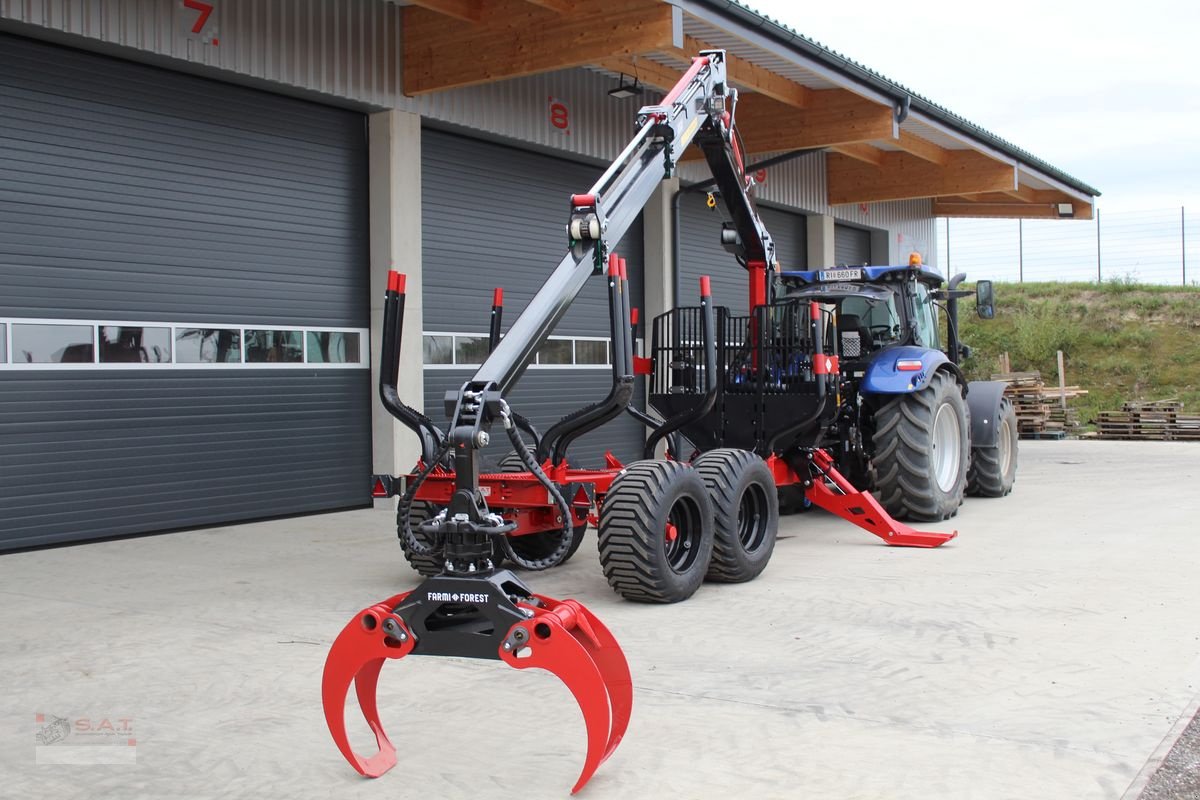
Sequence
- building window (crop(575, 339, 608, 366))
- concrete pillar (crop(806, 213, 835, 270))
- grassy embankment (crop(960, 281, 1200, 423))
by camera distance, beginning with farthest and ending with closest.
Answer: grassy embankment (crop(960, 281, 1200, 423))
concrete pillar (crop(806, 213, 835, 270))
building window (crop(575, 339, 608, 366))

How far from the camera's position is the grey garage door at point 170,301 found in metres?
9.55

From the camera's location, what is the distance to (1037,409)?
2270 centimetres

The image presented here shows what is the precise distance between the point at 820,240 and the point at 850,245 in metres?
2.11

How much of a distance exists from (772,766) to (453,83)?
9.20 m

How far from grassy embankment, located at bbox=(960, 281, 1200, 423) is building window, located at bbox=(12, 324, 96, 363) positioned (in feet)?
68.6

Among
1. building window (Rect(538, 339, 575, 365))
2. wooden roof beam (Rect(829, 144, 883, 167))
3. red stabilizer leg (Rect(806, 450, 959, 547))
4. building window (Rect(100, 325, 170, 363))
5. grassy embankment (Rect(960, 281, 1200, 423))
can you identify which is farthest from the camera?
grassy embankment (Rect(960, 281, 1200, 423))

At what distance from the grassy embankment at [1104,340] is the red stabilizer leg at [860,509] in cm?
1713

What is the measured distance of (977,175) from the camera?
64.6 feet

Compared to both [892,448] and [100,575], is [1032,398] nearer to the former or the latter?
Answer: [892,448]

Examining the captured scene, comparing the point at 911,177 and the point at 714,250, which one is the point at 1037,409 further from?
the point at 714,250

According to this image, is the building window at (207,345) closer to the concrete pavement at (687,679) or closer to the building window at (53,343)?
the building window at (53,343)

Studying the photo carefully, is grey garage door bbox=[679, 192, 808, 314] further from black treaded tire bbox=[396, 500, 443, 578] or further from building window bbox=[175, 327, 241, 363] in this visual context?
black treaded tire bbox=[396, 500, 443, 578]

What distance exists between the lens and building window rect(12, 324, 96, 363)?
948cm

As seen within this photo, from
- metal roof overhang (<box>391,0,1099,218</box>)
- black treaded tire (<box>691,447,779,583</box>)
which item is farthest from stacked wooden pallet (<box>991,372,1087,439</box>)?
black treaded tire (<box>691,447,779,583</box>)
